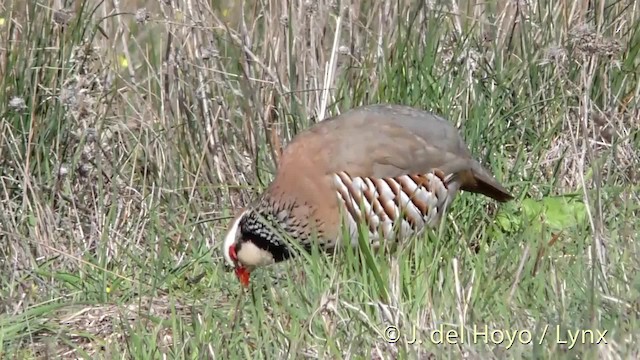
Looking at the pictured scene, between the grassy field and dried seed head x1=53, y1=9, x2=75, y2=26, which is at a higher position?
dried seed head x1=53, y1=9, x2=75, y2=26

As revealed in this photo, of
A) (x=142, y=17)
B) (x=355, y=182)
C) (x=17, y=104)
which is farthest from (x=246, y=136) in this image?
(x=17, y=104)

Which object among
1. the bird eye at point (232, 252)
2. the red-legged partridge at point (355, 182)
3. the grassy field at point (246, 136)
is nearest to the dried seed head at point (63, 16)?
the grassy field at point (246, 136)

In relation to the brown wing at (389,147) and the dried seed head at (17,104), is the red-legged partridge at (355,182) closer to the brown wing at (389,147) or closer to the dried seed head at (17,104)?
the brown wing at (389,147)

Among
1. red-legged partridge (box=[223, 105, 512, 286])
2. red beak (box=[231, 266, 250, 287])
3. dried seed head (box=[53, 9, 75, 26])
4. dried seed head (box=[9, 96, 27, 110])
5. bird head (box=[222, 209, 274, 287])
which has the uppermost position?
dried seed head (box=[53, 9, 75, 26])

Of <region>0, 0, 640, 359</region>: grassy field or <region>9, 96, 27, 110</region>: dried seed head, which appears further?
<region>9, 96, 27, 110</region>: dried seed head

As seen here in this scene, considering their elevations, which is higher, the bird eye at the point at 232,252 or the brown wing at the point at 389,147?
the brown wing at the point at 389,147

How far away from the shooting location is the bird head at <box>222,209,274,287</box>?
497 centimetres

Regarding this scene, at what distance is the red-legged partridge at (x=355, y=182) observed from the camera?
198 inches

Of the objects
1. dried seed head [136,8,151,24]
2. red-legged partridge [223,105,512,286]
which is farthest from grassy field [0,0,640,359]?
red-legged partridge [223,105,512,286]

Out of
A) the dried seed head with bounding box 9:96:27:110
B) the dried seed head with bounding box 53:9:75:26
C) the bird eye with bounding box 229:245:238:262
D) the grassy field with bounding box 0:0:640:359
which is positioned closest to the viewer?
the grassy field with bounding box 0:0:640:359

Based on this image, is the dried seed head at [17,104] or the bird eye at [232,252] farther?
the dried seed head at [17,104]

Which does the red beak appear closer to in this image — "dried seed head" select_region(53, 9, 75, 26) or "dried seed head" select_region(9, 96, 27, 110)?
"dried seed head" select_region(9, 96, 27, 110)

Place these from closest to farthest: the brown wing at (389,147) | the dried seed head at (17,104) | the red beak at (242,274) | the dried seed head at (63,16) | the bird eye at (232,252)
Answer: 1. the red beak at (242,274)
2. the bird eye at (232,252)
3. the brown wing at (389,147)
4. the dried seed head at (17,104)
5. the dried seed head at (63,16)

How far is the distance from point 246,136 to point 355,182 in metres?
0.91
